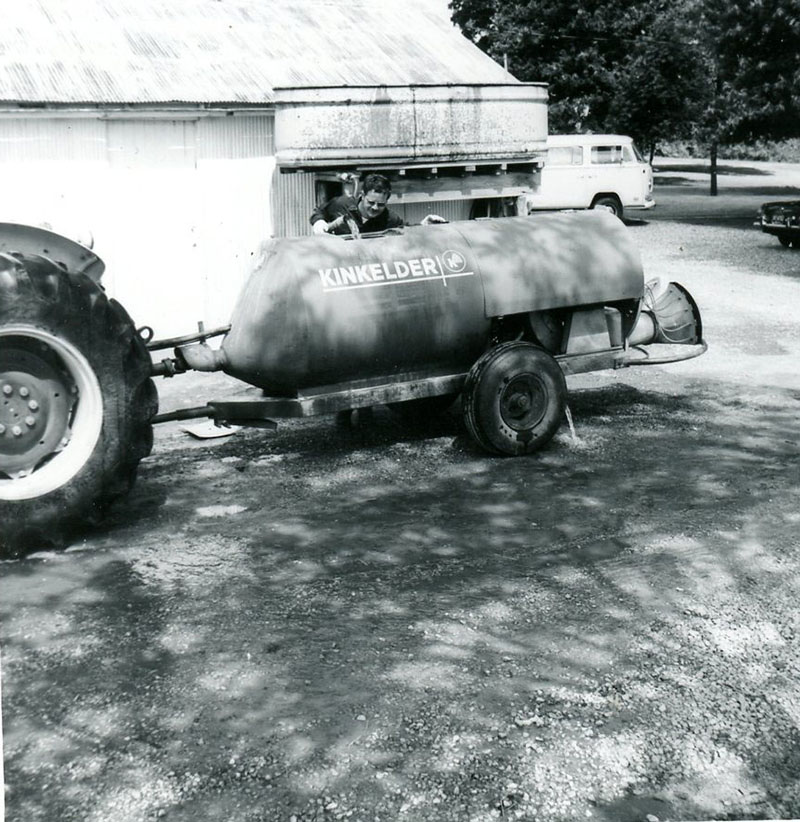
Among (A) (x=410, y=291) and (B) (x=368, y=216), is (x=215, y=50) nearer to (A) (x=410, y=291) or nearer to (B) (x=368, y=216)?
(B) (x=368, y=216)

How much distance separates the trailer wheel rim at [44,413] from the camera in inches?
243

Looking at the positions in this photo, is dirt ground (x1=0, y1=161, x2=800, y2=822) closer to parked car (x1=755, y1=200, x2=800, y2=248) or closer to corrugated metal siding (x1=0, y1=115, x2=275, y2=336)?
corrugated metal siding (x1=0, y1=115, x2=275, y2=336)

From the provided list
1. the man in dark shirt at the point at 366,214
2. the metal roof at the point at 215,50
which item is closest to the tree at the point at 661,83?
the metal roof at the point at 215,50

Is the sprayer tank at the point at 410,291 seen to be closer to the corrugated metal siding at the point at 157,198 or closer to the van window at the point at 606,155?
the corrugated metal siding at the point at 157,198

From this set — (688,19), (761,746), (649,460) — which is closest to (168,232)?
(649,460)

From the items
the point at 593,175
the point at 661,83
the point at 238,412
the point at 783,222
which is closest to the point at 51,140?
the point at 238,412

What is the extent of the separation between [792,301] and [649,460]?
25.3 feet

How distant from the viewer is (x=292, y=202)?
12.8 metres

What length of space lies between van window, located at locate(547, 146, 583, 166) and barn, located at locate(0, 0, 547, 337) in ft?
40.9

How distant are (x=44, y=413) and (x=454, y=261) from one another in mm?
3130

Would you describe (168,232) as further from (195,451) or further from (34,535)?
(34,535)

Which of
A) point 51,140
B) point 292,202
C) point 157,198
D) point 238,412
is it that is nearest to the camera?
point 238,412

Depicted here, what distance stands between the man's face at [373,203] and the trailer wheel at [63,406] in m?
2.90

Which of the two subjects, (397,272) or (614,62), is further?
(614,62)
